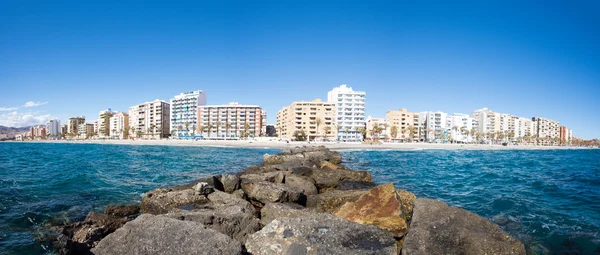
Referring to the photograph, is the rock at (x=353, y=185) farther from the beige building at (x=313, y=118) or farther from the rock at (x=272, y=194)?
the beige building at (x=313, y=118)

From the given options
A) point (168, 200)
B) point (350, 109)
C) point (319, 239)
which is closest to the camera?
point (319, 239)

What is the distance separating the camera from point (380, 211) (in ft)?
27.2

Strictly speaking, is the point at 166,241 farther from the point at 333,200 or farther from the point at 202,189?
the point at 333,200

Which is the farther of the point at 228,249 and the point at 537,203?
the point at 537,203

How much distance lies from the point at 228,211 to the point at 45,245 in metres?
4.54

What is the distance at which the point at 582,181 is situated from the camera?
2175cm

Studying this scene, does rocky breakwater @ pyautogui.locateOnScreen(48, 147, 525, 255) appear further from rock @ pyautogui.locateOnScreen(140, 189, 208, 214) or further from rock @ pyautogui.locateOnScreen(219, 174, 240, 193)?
rock @ pyautogui.locateOnScreen(219, 174, 240, 193)

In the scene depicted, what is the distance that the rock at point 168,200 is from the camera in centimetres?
1083

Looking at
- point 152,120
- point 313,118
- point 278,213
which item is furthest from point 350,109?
point 278,213

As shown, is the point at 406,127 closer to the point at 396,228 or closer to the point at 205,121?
the point at 205,121

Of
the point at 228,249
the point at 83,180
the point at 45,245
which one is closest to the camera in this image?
the point at 228,249

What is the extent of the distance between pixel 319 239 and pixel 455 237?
9.34ft

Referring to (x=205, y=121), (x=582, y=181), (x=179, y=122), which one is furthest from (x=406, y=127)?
(x=582, y=181)

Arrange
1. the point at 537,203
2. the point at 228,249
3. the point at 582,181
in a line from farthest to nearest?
the point at 582,181, the point at 537,203, the point at 228,249
